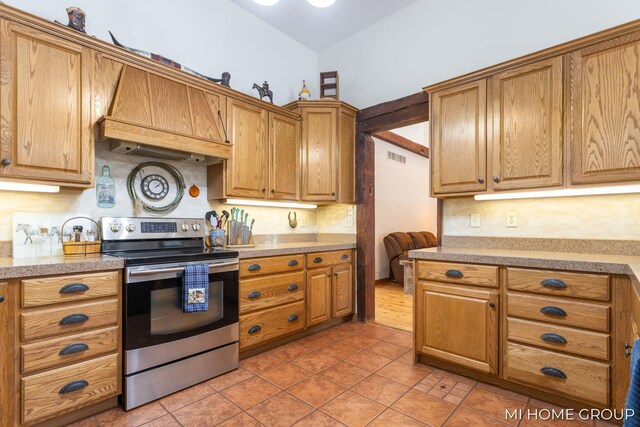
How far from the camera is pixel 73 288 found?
5.58 ft

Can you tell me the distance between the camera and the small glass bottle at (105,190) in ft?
7.52

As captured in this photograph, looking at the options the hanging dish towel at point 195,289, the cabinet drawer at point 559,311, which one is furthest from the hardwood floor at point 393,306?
the hanging dish towel at point 195,289

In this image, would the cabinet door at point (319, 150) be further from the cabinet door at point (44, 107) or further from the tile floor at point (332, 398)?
the cabinet door at point (44, 107)

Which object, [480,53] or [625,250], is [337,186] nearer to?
[480,53]

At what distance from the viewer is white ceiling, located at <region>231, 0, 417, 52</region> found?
3.27 metres

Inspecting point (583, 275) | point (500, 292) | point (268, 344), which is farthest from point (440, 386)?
point (268, 344)

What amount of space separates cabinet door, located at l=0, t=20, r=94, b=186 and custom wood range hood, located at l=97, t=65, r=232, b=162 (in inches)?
6.4

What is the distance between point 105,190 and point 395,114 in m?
2.66

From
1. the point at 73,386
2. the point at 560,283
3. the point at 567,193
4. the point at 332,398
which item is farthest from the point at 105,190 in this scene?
the point at 567,193

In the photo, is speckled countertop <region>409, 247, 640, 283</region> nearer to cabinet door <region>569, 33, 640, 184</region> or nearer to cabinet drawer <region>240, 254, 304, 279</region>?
cabinet door <region>569, 33, 640, 184</region>

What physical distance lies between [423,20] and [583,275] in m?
2.70

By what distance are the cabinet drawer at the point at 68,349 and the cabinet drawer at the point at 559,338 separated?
241 cm

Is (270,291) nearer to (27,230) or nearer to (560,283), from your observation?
(27,230)

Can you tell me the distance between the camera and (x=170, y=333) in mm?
2047
